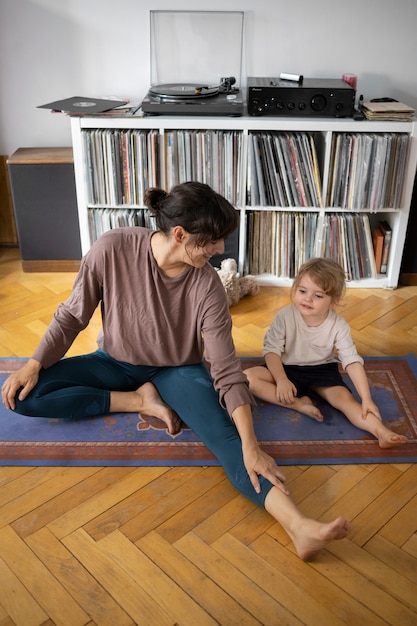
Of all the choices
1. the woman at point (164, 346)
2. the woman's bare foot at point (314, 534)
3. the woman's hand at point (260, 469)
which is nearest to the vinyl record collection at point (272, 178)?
the woman at point (164, 346)

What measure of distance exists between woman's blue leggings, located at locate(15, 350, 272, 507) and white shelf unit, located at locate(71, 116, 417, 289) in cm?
100

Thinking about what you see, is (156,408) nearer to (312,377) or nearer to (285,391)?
(285,391)

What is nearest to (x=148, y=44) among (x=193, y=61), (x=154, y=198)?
(x=193, y=61)

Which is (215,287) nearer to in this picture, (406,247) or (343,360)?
(343,360)

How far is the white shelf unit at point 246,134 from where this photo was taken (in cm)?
262

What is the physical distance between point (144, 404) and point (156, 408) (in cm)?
5

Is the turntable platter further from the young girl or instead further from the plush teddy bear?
the young girl

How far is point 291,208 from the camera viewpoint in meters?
2.77

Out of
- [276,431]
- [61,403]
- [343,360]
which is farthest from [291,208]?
[61,403]

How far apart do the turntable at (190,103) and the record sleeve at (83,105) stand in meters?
0.16

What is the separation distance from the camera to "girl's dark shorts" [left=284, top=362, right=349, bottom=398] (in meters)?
2.08

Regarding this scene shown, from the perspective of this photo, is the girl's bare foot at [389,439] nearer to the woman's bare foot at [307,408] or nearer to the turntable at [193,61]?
the woman's bare foot at [307,408]

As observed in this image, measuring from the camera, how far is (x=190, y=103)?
263 centimetres

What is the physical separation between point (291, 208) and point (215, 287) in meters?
1.08
